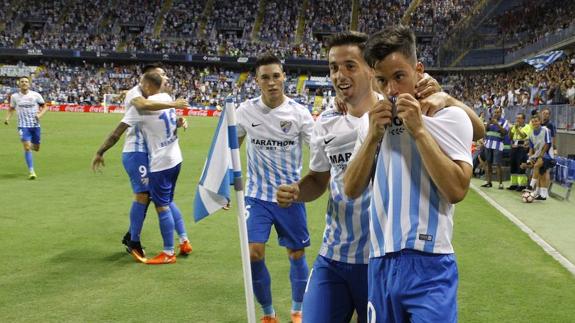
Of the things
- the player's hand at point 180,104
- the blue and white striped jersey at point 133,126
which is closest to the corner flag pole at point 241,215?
the player's hand at point 180,104

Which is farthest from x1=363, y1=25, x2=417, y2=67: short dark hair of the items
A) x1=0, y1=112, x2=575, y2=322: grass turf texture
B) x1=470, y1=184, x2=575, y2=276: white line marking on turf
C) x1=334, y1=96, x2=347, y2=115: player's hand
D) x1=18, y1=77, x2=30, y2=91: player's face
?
x1=18, y1=77, x2=30, y2=91: player's face

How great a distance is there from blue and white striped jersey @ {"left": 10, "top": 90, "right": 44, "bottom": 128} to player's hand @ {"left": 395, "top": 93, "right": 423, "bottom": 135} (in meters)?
14.9

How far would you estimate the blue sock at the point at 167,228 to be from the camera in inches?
296

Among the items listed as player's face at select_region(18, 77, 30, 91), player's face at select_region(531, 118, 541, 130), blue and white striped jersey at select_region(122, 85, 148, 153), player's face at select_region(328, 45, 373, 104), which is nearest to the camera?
player's face at select_region(328, 45, 373, 104)

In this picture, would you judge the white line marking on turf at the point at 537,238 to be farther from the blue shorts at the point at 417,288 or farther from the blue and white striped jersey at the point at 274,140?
the blue shorts at the point at 417,288

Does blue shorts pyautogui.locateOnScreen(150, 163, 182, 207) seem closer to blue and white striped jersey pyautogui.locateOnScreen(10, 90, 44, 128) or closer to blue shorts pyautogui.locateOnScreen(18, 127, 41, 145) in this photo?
blue shorts pyautogui.locateOnScreen(18, 127, 41, 145)

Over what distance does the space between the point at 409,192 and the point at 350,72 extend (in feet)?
4.15

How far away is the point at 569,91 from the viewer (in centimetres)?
2112

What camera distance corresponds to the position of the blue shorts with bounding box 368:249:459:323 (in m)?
2.49

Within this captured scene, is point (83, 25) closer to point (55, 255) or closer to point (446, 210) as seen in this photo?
point (55, 255)

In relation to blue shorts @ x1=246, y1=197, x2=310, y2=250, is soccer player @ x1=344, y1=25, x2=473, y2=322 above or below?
above

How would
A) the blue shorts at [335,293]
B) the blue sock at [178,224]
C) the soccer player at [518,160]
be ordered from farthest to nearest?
the soccer player at [518,160] < the blue sock at [178,224] < the blue shorts at [335,293]

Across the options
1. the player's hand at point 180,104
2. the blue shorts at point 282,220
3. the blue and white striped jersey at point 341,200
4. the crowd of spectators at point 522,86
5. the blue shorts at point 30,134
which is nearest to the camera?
the blue and white striped jersey at point 341,200

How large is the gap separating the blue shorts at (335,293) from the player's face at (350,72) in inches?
40.0
